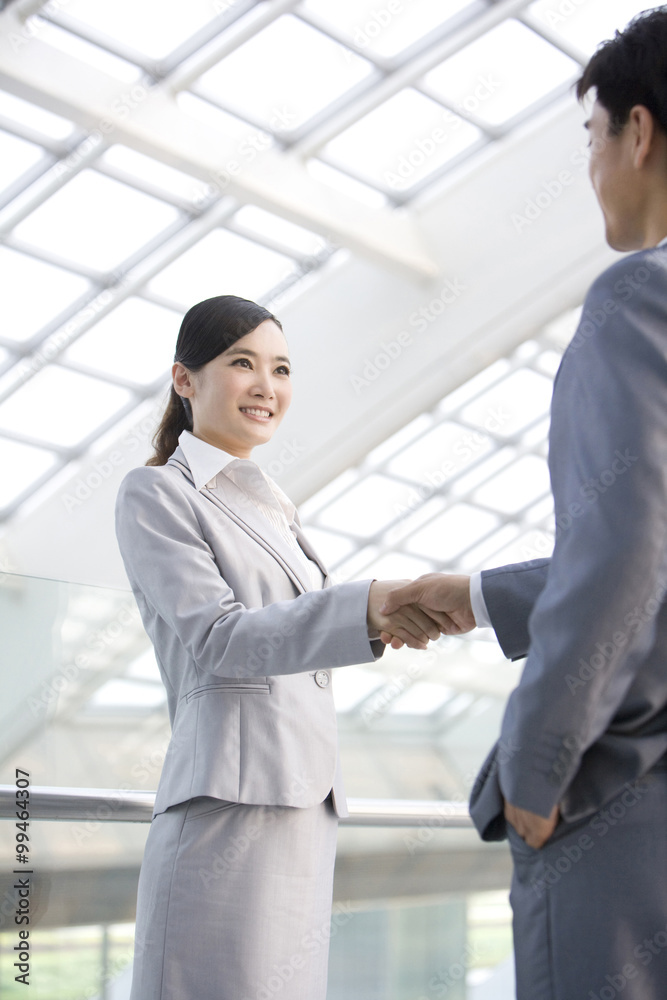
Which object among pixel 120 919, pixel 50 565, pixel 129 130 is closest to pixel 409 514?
pixel 50 565

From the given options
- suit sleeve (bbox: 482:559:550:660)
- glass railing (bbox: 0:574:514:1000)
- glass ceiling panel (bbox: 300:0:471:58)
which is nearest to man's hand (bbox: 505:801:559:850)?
suit sleeve (bbox: 482:559:550:660)

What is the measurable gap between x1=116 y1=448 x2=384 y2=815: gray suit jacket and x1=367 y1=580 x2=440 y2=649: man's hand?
0.10 ft

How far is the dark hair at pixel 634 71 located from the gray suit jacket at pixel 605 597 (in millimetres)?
375

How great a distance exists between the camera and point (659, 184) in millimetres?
2098

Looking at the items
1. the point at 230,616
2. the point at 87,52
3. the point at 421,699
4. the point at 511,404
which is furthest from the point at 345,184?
the point at 230,616

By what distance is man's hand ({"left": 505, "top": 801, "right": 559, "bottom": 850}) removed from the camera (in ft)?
5.94

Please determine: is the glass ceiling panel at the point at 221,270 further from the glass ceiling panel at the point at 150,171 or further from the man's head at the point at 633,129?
the man's head at the point at 633,129

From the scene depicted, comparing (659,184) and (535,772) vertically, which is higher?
(659,184)

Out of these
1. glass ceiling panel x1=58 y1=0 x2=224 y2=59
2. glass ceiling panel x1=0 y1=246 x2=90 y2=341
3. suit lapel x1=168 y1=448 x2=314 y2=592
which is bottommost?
suit lapel x1=168 y1=448 x2=314 y2=592

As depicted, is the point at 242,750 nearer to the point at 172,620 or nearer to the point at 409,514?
the point at 172,620

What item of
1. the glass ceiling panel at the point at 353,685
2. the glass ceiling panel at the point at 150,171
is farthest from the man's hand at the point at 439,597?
the glass ceiling panel at the point at 150,171

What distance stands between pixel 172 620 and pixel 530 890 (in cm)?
115

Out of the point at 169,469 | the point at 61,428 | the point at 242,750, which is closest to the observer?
the point at 242,750

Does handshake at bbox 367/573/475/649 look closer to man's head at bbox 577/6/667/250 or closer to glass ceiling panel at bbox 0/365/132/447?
man's head at bbox 577/6/667/250
